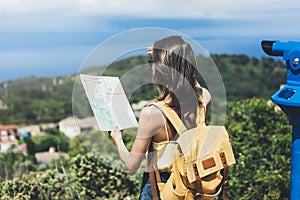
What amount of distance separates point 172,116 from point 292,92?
0.53 meters

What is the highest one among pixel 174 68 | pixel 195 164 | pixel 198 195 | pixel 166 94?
pixel 174 68

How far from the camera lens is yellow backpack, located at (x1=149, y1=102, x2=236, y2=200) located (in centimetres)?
247

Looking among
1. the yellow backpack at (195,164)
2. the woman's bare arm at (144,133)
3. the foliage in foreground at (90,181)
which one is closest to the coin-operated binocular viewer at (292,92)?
the yellow backpack at (195,164)

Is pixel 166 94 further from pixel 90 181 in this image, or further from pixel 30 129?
pixel 30 129

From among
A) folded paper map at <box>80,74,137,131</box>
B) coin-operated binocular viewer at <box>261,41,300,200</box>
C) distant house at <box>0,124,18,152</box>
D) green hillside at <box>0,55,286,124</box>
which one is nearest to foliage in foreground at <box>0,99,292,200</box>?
folded paper map at <box>80,74,137,131</box>

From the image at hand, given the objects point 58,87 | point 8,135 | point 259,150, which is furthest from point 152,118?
point 58,87

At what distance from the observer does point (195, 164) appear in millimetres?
2471

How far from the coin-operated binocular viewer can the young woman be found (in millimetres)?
371

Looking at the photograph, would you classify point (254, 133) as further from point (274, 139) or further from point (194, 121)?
point (194, 121)

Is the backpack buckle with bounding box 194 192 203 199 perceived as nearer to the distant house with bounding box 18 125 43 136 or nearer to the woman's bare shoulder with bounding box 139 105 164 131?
the woman's bare shoulder with bounding box 139 105 164 131

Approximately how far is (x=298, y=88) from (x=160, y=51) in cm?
61

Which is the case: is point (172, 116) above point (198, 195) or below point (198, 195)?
above

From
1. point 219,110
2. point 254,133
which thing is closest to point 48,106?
point 254,133

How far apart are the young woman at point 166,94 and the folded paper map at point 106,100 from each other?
14 cm
